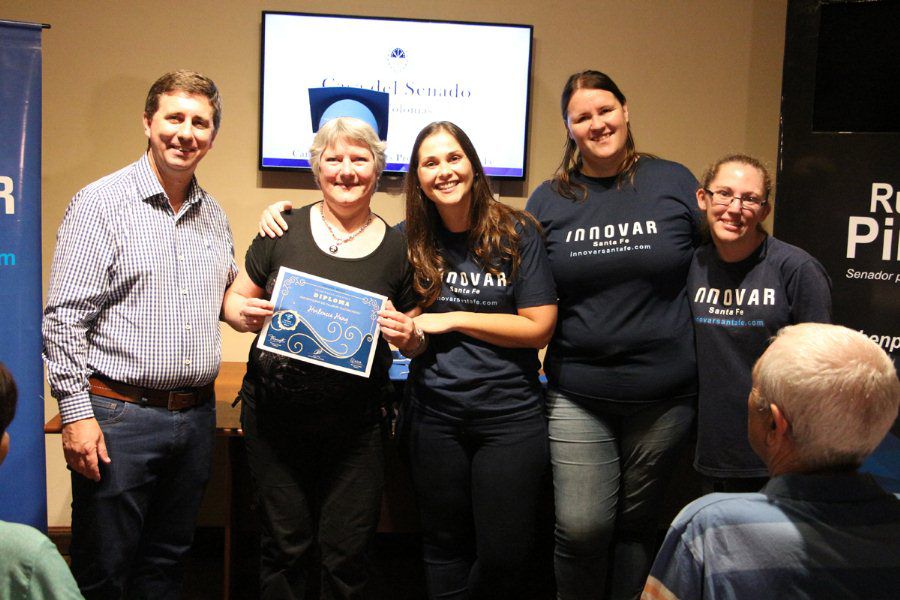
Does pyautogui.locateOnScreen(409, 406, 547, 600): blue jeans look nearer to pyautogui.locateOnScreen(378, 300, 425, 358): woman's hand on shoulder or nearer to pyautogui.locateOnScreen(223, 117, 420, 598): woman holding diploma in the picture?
pyautogui.locateOnScreen(223, 117, 420, 598): woman holding diploma

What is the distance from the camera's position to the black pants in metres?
2.01

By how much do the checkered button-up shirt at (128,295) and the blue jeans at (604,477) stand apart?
1056 millimetres

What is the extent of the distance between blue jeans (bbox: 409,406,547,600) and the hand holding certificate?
326 mm

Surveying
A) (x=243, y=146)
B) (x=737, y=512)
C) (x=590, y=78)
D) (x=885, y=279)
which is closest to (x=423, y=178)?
(x=590, y=78)

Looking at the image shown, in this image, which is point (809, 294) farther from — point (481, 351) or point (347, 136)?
point (347, 136)

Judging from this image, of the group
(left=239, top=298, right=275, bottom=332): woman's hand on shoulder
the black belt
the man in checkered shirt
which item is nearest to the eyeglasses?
(left=239, top=298, right=275, bottom=332): woman's hand on shoulder

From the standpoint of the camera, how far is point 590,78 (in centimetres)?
221

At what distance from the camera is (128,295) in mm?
1941

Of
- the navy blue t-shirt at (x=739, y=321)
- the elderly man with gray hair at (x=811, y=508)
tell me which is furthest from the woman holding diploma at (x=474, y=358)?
the elderly man with gray hair at (x=811, y=508)

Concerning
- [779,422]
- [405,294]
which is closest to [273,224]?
[405,294]

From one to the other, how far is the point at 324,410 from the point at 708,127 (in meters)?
2.51

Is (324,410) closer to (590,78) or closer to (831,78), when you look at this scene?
(590,78)

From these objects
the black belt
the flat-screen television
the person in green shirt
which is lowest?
the person in green shirt

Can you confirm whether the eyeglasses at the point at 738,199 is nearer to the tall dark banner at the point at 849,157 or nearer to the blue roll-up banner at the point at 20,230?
the tall dark banner at the point at 849,157
